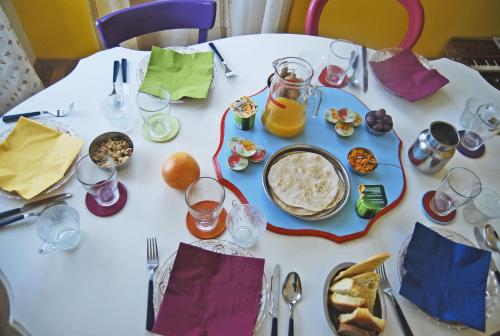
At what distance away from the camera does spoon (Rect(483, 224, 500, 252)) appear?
913 mm

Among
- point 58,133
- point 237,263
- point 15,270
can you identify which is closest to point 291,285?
point 237,263

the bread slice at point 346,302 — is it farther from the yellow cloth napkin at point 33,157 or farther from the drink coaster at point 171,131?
the yellow cloth napkin at point 33,157

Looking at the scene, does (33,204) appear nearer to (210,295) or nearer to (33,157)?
(33,157)

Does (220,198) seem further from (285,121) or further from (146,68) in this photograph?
(146,68)

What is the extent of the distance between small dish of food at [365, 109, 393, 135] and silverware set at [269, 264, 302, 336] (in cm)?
55

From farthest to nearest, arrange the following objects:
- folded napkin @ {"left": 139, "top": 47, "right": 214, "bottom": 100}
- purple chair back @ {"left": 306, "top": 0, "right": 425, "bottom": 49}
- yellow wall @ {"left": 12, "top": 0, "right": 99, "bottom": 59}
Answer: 1. yellow wall @ {"left": 12, "top": 0, "right": 99, "bottom": 59}
2. purple chair back @ {"left": 306, "top": 0, "right": 425, "bottom": 49}
3. folded napkin @ {"left": 139, "top": 47, "right": 214, "bottom": 100}

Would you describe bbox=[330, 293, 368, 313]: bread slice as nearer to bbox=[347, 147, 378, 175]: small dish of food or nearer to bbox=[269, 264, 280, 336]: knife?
bbox=[269, 264, 280, 336]: knife

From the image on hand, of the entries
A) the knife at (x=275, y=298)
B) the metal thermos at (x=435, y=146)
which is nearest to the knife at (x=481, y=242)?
the metal thermos at (x=435, y=146)

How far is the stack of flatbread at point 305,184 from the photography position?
928 millimetres

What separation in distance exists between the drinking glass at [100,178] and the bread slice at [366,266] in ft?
1.98

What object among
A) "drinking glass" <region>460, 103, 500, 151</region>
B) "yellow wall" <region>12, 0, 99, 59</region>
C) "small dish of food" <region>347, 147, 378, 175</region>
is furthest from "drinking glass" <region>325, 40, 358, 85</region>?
"yellow wall" <region>12, 0, 99, 59</region>

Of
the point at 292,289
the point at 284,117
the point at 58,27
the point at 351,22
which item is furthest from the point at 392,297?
the point at 58,27

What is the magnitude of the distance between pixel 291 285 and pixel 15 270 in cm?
62

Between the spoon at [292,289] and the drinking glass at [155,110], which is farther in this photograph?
the drinking glass at [155,110]
